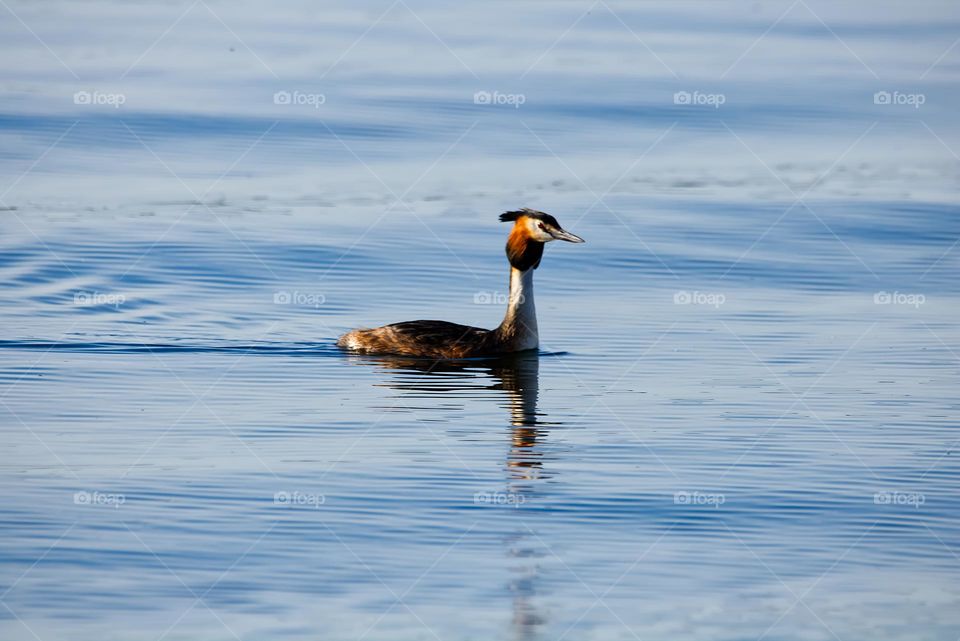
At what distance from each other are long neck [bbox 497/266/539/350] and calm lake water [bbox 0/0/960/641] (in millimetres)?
876

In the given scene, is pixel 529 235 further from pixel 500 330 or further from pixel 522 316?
pixel 500 330

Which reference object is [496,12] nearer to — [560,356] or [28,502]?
[560,356]

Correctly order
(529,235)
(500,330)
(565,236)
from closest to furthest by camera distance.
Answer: (565,236), (500,330), (529,235)

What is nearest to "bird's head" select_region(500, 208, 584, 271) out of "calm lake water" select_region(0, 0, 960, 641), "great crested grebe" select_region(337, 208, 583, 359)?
"great crested grebe" select_region(337, 208, 583, 359)

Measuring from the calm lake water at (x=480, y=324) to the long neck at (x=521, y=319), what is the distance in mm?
876

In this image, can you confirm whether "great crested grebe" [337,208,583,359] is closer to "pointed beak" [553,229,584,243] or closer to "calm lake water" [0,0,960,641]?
"pointed beak" [553,229,584,243]

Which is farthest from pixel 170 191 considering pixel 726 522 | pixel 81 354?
pixel 726 522

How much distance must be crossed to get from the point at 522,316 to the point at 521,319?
0.03 m

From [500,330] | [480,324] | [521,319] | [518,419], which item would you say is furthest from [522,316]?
[518,419]

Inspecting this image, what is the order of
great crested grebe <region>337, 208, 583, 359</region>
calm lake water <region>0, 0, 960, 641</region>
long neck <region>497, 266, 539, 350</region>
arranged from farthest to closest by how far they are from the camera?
long neck <region>497, 266, 539, 350</region>, great crested grebe <region>337, 208, 583, 359</region>, calm lake water <region>0, 0, 960, 641</region>

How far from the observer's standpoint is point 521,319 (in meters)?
19.5

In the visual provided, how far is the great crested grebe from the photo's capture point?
18.9 m

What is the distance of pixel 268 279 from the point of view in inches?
903

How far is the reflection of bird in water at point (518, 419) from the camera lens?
34.5ft
